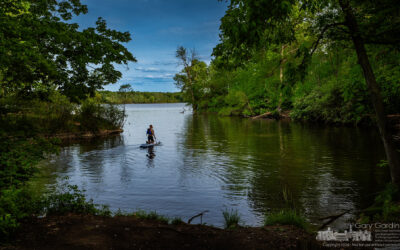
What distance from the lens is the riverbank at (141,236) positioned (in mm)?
5504

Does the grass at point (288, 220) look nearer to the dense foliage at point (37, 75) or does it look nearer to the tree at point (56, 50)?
the dense foliage at point (37, 75)

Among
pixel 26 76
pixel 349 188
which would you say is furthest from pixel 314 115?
pixel 26 76

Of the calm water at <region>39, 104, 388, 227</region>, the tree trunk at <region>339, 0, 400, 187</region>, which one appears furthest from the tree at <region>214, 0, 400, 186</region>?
the calm water at <region>39, 104, 388, 227</region>

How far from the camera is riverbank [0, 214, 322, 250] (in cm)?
550

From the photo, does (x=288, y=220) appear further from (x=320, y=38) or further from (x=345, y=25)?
(x=345, y=25)

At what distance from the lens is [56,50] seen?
9.68 meters

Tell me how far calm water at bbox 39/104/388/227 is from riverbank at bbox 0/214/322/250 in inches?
105

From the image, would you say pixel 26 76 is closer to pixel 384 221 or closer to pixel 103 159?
pixel 384 221

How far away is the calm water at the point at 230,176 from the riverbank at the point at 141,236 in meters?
2.67

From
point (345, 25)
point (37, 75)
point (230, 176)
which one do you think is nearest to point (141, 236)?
point (37, 75)

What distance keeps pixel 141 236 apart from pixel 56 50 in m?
7.17

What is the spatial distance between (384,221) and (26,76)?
1038 cm

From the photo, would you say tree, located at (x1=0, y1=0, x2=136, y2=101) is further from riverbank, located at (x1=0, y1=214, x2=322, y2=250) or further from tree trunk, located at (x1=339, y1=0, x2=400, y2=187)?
tree trunk, located at (x1=339, y1=0, x2=400, y2=187)

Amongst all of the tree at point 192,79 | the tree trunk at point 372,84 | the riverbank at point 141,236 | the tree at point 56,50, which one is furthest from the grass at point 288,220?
the tree at point 192,79
